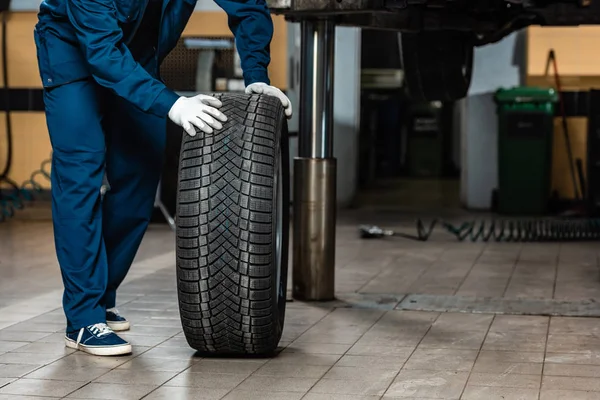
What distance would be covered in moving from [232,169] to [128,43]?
2.22ft

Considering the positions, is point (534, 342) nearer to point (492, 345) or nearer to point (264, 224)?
point (492, 345)

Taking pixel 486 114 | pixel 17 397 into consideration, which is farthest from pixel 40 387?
pixel 486 114

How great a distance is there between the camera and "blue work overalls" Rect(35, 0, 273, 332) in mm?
3189

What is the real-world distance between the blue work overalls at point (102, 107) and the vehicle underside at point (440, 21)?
68cm

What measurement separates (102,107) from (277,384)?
3.83 feet

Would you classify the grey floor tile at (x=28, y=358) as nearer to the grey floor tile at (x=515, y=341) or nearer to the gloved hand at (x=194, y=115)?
the gloved hand at (x=194, y=115)

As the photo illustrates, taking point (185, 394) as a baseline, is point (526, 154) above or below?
above

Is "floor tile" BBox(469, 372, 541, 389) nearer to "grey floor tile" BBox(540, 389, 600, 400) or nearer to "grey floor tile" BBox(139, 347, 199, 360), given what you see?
"grey floor tile" BBox(540, 389, 600, 400)

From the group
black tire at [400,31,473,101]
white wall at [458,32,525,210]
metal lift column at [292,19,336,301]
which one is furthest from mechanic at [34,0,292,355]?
white wall at [458,32,525,210]

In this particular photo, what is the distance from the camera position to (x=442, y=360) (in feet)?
10.8

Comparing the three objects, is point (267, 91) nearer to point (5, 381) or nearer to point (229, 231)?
point (229, 231)

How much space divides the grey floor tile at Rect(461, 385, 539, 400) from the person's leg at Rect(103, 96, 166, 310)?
55.0 inches

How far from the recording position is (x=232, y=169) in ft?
10.2

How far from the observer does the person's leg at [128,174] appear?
12.0 ft
